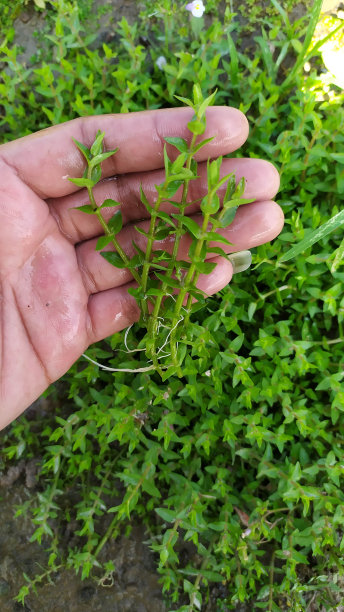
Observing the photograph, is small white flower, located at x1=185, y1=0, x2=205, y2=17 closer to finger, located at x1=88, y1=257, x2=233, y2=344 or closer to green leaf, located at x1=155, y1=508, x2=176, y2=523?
finger, located at x1=88, y1=257, x2=233, y2=344

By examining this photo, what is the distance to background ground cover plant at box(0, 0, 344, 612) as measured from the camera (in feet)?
9.22

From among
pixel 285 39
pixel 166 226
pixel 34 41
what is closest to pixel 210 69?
pixel 285 39

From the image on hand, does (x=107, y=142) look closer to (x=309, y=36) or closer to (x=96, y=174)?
(x=96, y=174)

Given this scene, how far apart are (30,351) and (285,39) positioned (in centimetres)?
265

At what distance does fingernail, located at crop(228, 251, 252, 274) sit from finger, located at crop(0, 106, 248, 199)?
0.60 metres

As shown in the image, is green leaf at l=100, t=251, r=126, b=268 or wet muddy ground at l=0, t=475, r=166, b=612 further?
wet muddy ground at l=0, t=475, r=166, b=612

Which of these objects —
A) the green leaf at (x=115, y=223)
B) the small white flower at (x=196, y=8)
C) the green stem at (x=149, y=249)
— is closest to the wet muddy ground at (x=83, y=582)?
the green stem at (x=149, y=249)

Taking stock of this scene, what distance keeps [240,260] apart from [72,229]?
0.99 m

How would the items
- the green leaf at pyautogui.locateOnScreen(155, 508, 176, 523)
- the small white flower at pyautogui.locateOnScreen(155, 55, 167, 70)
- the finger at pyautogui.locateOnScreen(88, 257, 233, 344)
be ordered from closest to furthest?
the green leaf at pyautogui.locateOnScreen(155, 508, 176, 523) < the finger at pyautogui.locateOnScreen(88, 257, 233, 344) < the small white flower at pyautogui.locateOnScreen(155, 55, 167, 70)

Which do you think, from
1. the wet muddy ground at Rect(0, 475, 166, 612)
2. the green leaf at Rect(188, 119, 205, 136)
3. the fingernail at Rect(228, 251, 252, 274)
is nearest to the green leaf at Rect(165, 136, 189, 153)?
the green leaf at Rect(188, 119, 205, 136)

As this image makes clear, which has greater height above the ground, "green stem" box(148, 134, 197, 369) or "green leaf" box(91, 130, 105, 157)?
"green leaf" box(91, 130, 105, 157)

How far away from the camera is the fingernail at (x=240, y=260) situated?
2.87 meters

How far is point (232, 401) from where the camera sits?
3012 mm

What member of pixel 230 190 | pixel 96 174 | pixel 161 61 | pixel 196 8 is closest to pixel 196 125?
pixel 230 190
